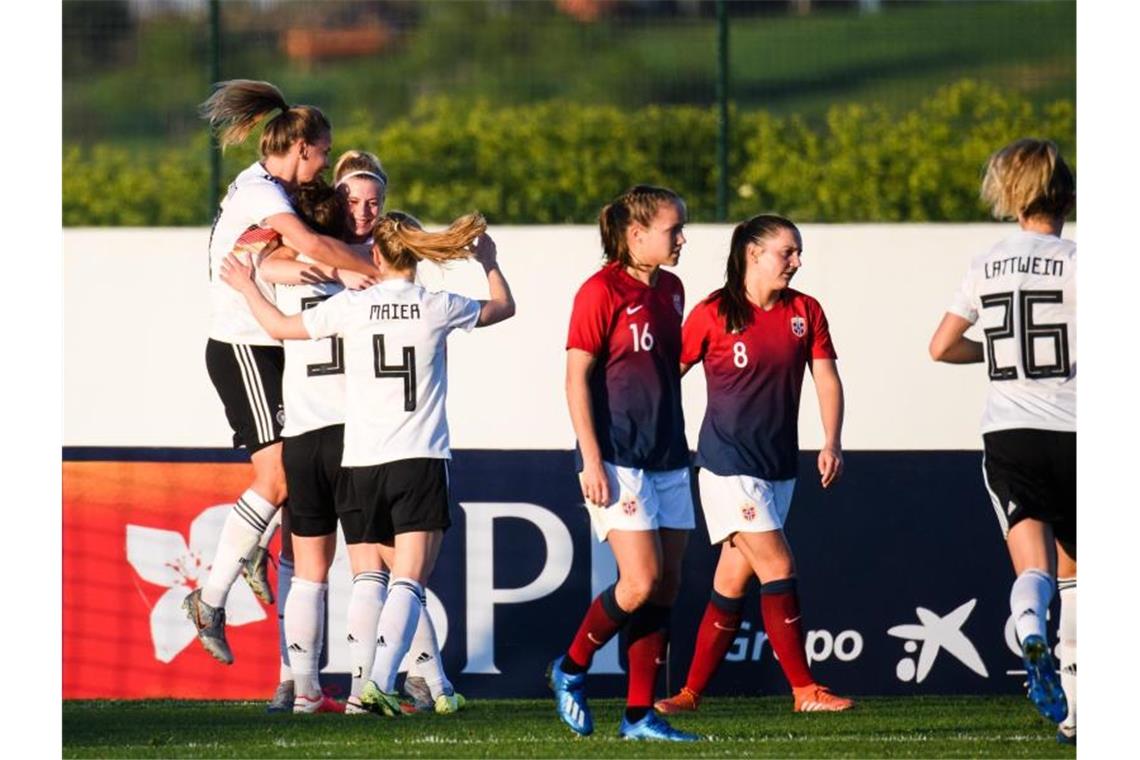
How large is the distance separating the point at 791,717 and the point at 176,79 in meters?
5.10

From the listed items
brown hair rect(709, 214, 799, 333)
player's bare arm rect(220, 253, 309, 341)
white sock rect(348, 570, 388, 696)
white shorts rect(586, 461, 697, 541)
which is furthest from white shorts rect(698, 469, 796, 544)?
player's bare arm rect(220, 253, 309, 341)

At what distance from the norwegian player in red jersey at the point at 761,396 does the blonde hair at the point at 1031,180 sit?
813mm

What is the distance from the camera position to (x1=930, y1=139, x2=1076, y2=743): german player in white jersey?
6602mm

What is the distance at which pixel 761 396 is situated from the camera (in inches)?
285

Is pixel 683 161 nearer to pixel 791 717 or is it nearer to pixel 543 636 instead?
pixel 543 636

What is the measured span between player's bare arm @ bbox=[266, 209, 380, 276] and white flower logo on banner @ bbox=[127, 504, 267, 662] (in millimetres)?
2067

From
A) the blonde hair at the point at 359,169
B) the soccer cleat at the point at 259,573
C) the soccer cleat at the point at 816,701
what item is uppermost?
the blonde hair at the point at 359,169

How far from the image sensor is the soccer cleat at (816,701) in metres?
7.45

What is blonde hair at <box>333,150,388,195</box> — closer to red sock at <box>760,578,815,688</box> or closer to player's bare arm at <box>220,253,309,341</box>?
player's bare arm at <box>220,253,309,341</box>

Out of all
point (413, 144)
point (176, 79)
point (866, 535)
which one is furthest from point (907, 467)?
point (176, 79)

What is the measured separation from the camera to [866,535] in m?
8.61

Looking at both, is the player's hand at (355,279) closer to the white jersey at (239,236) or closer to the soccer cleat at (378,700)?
the white jersey at (239,236)

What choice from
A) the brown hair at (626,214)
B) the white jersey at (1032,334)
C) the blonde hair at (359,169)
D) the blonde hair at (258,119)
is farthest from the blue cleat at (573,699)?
the blonde hair at (258,119)

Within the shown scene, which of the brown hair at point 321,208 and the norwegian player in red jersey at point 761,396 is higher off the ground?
the brown hair at point 321,208
